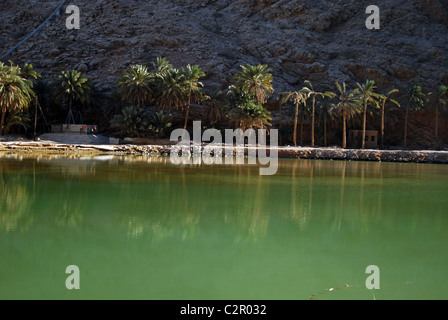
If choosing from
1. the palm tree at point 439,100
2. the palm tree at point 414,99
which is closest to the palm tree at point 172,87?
the palm tree at point 414,99

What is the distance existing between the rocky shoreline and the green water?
2448 cm

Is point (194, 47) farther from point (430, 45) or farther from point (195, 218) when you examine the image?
point (195, 218)

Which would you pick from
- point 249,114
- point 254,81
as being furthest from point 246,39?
point 249,114

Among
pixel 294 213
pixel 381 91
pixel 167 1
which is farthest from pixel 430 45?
pixel 294 213

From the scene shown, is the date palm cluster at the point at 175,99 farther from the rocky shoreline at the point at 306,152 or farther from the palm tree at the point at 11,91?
the rocky shoreline at the point at 306,152

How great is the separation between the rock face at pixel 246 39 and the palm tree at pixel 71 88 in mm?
7446

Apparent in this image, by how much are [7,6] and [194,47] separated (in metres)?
43.9

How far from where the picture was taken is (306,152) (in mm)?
40562

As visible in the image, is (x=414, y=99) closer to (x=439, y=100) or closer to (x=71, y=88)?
(x=439, y=100)

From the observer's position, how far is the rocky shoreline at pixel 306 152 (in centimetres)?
3900

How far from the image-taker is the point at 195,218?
1066 centimetres

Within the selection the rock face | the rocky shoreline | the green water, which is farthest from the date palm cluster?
the green water

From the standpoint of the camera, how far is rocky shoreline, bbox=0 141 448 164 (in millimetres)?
39000

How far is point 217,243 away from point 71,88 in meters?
48.1
